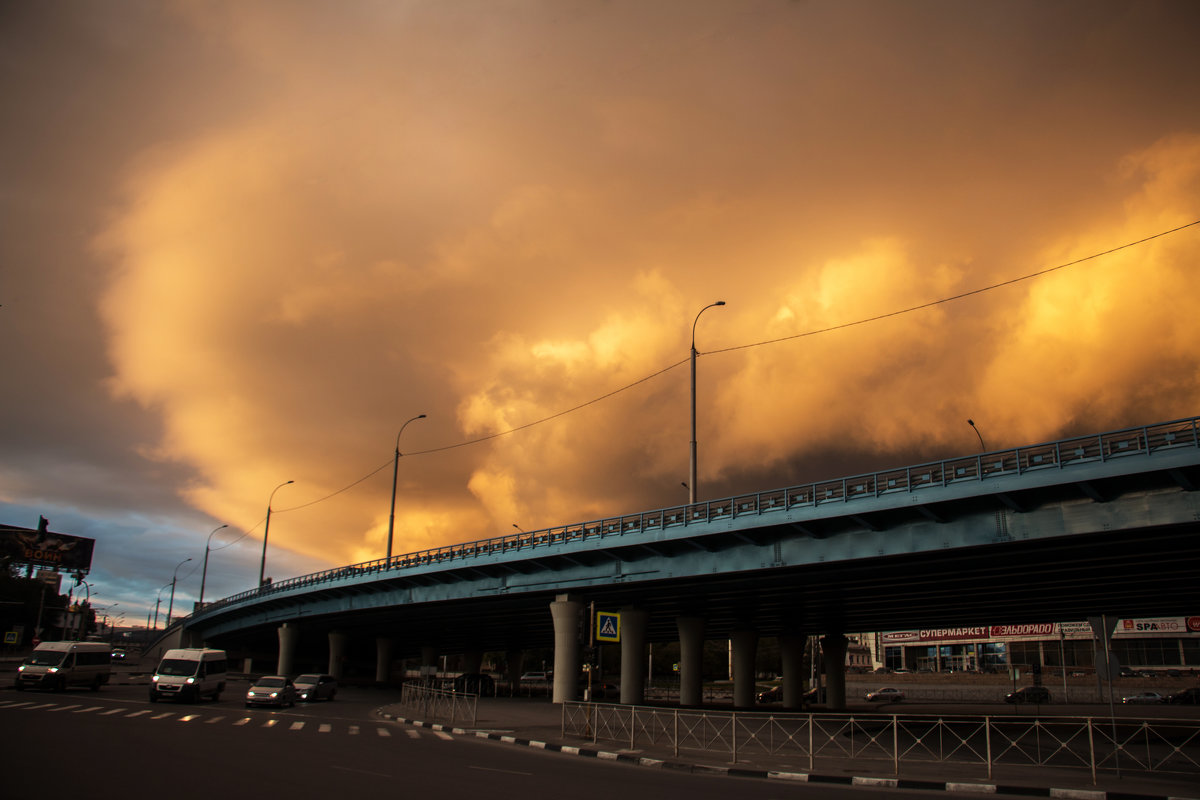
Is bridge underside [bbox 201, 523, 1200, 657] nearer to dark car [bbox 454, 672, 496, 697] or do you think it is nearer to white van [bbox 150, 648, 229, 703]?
dark car [bbox 454, 672, 496, 697]

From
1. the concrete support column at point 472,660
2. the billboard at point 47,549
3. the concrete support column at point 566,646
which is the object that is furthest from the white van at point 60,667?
the billboard at point 47,549

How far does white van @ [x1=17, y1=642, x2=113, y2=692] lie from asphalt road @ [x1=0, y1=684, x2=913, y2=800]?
41.2 feet

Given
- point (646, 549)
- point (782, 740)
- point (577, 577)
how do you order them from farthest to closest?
1. point (577, 577)
2. point (646, 549)
3. point (782, 740)

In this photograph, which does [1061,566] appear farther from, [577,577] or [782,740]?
[577,577]

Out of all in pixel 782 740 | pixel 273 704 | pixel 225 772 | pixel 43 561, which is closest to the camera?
pixel 225 772

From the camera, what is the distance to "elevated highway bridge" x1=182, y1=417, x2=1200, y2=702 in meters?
27.2

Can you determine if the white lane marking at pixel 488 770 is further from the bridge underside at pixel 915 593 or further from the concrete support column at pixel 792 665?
the concrete support column at pixel 792 665

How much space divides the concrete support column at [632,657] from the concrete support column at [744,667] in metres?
13.6

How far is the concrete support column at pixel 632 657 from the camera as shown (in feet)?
163

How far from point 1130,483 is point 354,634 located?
81.8 meters

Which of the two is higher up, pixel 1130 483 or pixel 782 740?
pixel 1130 483

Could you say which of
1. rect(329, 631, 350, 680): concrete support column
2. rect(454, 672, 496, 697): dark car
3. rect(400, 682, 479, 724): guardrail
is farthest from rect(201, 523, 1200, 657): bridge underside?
rect(400, 682, 479, 724): guardrail

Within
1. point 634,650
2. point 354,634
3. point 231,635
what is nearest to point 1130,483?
point 634,650

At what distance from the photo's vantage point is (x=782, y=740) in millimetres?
26047
